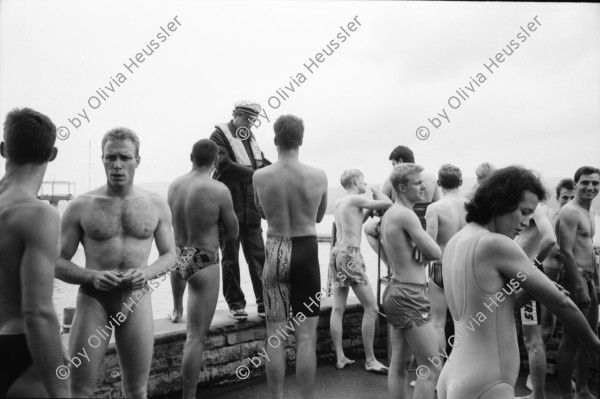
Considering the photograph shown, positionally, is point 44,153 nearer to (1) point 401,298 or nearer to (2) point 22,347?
(2) point 22,347

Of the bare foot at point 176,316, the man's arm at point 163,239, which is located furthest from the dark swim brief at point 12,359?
the bare foot at point 176,316

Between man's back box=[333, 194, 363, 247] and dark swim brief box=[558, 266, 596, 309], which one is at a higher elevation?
man's back box=[333, 194, 363, 247]

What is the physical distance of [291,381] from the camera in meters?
4.59

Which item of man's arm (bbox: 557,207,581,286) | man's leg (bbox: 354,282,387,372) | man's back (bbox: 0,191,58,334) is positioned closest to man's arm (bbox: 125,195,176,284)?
man's back (bbox: 0,191,58,334)

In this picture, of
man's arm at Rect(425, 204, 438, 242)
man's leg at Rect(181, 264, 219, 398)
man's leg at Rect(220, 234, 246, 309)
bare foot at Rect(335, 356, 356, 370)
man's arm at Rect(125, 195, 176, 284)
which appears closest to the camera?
man's arm at Rect(125, 195, 176, 284)

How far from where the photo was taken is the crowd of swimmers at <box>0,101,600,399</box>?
176cm

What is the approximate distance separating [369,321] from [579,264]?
183 centimetres

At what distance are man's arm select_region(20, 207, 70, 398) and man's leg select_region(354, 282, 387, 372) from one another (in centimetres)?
332

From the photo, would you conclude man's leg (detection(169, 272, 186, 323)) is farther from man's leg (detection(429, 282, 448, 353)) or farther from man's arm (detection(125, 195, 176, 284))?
man's leg (detection(429, 282, 448, 353))

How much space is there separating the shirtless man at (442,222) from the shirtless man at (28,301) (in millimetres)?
2964

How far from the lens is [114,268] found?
2600 mm

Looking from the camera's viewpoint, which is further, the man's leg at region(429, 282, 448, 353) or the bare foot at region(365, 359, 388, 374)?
the bare foot at region(365, 359, 388, 374)

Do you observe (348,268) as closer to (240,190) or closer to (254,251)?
(254,251)

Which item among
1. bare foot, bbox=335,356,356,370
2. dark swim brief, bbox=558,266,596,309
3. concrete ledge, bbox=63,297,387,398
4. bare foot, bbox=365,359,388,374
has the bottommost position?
bare foot, bbox=335,356,356,370
